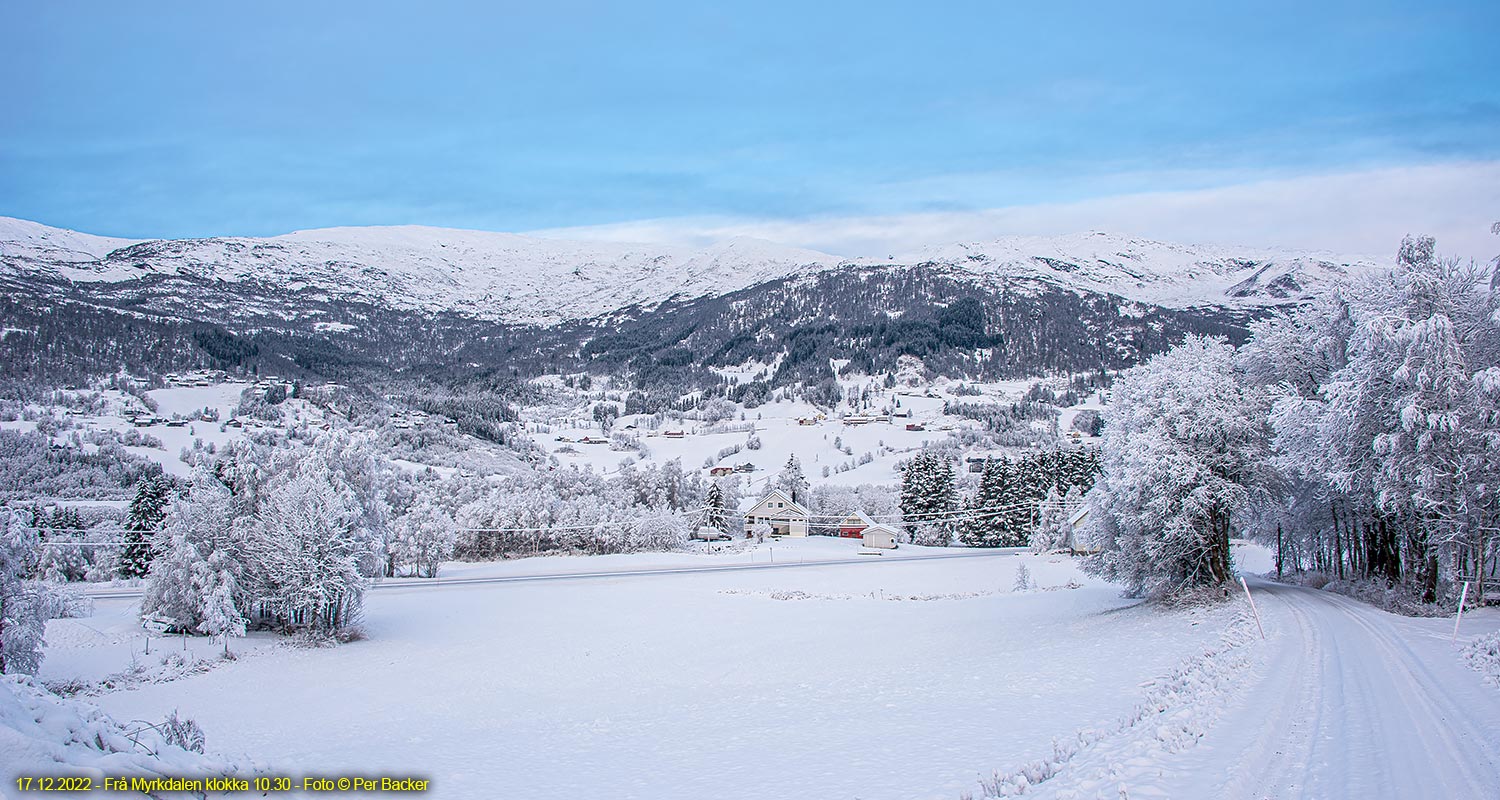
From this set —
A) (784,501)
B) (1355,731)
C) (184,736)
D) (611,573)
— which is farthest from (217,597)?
(784,501)

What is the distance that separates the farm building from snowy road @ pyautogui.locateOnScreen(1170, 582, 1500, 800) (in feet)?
260

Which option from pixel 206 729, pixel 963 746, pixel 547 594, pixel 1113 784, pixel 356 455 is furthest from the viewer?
pixel 547 594

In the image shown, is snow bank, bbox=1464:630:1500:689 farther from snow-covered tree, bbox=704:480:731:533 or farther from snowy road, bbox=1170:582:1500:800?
snow-covered tree, bbox=704:480:731:533

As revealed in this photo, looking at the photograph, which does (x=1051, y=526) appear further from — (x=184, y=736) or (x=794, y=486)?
(x=184, y=736)

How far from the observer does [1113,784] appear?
354 inches

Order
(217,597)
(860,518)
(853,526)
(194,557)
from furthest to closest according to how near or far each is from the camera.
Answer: (853,526) → (860,518) → (194,557) → (217,597)

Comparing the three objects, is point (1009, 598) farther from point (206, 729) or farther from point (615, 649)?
point (206, 729)

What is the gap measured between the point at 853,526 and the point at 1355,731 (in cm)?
8810

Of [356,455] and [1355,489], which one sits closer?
[1355,489]

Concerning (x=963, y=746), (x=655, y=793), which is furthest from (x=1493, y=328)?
(x=655, y=793)

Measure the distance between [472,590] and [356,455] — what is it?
12762mm

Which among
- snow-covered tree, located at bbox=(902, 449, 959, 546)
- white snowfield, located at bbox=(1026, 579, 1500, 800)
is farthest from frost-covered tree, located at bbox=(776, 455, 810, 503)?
white snowfield, located at bbox=(1026, 579, 1500, 800)

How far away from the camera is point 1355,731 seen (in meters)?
10.4

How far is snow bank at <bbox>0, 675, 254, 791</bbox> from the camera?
5.77 m
